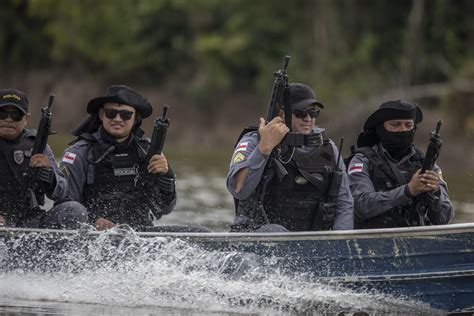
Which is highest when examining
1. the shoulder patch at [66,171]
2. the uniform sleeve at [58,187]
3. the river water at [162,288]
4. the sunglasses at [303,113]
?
the sunglasses at [303,113]

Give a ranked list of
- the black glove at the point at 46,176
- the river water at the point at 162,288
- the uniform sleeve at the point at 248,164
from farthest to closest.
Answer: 1. the black glove at the point at 46,176
2. the uniform sleeve at the point at 248,164
3. the river water at the point at 162,288

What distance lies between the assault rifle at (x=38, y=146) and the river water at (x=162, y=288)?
54cm

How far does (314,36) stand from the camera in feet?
122

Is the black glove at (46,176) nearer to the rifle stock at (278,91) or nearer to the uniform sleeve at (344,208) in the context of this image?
the rifle stock at (278,91)

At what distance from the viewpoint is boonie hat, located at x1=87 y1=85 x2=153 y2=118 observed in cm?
1109

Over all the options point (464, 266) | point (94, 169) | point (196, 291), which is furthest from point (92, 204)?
point (464, 266)

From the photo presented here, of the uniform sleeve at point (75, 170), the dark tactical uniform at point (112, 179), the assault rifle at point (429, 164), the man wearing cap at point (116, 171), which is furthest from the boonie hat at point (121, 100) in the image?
the assault rifle at point (429, 164)

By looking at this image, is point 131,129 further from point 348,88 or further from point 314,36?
point 314,36

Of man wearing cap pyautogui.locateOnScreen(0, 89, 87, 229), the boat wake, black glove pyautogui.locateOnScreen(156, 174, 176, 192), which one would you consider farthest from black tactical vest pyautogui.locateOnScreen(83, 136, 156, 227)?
the boat wake

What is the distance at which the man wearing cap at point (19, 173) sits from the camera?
10891mm

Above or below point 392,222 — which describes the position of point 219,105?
above

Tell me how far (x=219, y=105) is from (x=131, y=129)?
86.4ft

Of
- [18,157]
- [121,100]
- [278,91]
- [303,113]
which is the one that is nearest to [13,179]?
[18,157]

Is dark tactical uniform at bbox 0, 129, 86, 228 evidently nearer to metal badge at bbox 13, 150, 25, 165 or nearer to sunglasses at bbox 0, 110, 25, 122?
metal badge at bbox 13, 150, 25, 165
